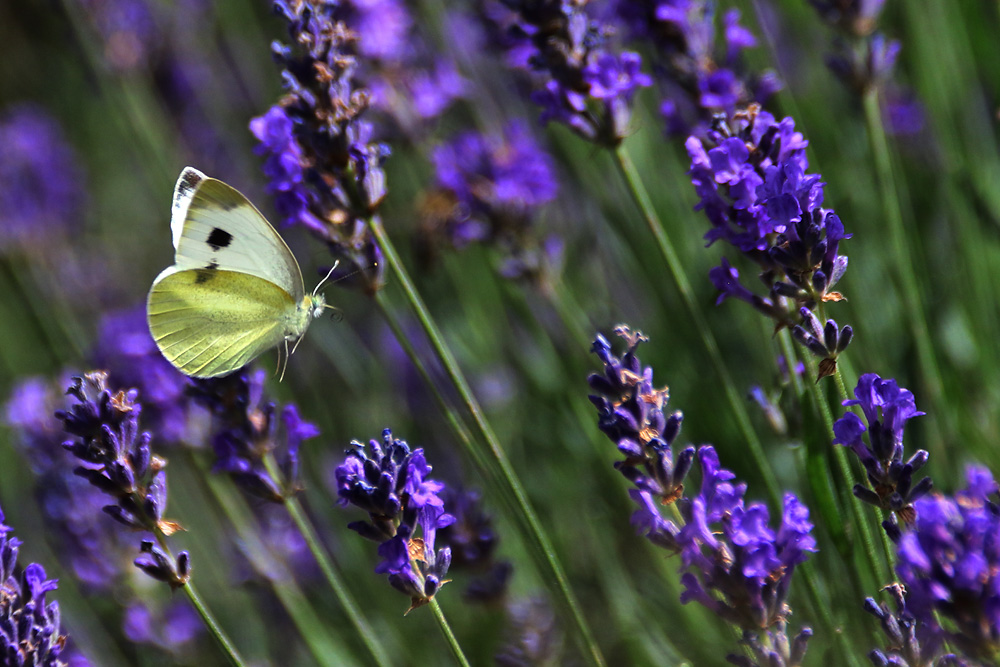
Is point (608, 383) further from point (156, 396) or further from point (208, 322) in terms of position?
point (156, 396)

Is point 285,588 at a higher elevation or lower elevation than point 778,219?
lower

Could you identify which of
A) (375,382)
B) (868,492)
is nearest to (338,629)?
(375,382)

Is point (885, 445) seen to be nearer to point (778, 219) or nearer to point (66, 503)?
point (778, 219)

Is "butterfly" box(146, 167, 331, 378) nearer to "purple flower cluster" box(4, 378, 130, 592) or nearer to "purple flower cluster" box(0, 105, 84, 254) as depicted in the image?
"purple flower cluster" box(4, 378, 130, 592)

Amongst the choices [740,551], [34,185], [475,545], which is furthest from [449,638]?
[34,185]

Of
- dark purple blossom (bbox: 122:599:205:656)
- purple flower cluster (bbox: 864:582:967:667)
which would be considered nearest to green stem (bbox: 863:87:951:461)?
purple flower cluster (bbox: 864:582:967:667)

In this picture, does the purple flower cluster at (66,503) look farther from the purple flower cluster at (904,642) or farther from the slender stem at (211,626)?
the purple flower cluster at (904,642)
